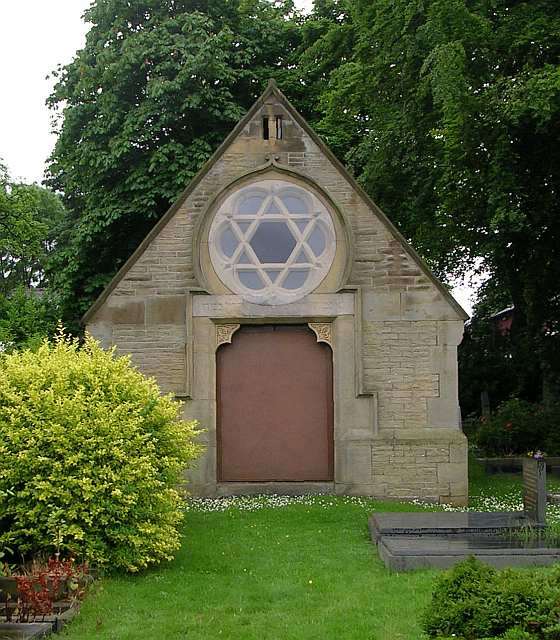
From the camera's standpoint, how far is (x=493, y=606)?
695 cm

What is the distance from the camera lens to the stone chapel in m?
16.1

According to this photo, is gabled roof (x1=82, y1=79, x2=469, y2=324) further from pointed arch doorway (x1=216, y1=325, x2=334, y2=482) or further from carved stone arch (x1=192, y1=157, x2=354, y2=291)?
pointed arch doorway (x1=216, y1=325, x2=334, y2=482)

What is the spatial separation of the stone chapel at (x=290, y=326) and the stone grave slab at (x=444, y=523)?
285cm

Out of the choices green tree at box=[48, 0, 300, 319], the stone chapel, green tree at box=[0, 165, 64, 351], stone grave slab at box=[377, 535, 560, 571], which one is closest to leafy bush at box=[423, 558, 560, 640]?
stone grave slab at box=[377, 535, 560, 571]

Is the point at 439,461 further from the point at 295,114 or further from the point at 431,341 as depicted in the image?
the point at 295,114

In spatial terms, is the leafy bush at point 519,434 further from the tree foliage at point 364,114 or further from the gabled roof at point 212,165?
the gabled roof at point 212,165

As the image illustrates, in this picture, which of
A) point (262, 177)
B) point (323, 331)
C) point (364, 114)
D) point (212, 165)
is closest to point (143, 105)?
point (364, 114)

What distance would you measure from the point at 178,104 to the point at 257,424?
11088 mm

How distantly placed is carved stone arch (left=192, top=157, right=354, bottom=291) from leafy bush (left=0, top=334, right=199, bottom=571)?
17.4ft

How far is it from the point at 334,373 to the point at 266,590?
6.90 m

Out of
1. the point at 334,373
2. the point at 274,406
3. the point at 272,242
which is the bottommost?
the point at 274,406

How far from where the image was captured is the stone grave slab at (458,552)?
9984 mm

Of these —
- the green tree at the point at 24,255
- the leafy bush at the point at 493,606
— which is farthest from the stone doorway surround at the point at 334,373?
the leafy bush at the point at 493,606

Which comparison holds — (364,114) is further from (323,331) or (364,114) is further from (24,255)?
(24,255)
